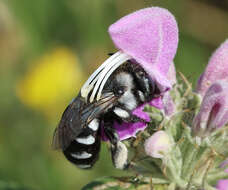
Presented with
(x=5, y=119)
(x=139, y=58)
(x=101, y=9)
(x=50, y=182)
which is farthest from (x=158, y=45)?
(x=101, y=9)

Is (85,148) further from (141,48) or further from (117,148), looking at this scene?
(141,48)

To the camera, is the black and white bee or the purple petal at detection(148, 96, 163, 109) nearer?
the black and white bee

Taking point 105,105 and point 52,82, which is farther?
point 52,82

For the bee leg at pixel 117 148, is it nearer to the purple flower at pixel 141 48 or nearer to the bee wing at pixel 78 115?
the purple flower at pixel 141 48

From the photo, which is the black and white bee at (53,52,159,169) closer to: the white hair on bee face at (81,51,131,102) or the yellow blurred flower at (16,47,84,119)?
the white hair on bee face at (81,51,131,102)

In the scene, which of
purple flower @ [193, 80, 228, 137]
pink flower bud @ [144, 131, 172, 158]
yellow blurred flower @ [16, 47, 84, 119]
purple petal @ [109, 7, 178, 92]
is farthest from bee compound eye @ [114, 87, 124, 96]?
yellow blurred flower @ [16, 47, 84, 119]

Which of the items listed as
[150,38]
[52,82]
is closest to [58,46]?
[52,82]

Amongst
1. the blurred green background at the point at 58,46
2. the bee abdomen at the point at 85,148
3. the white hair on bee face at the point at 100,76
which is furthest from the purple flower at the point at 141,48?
the blurred green background at the point at 58,46

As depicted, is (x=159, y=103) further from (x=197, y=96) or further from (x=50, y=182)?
(x=50, y=182)
